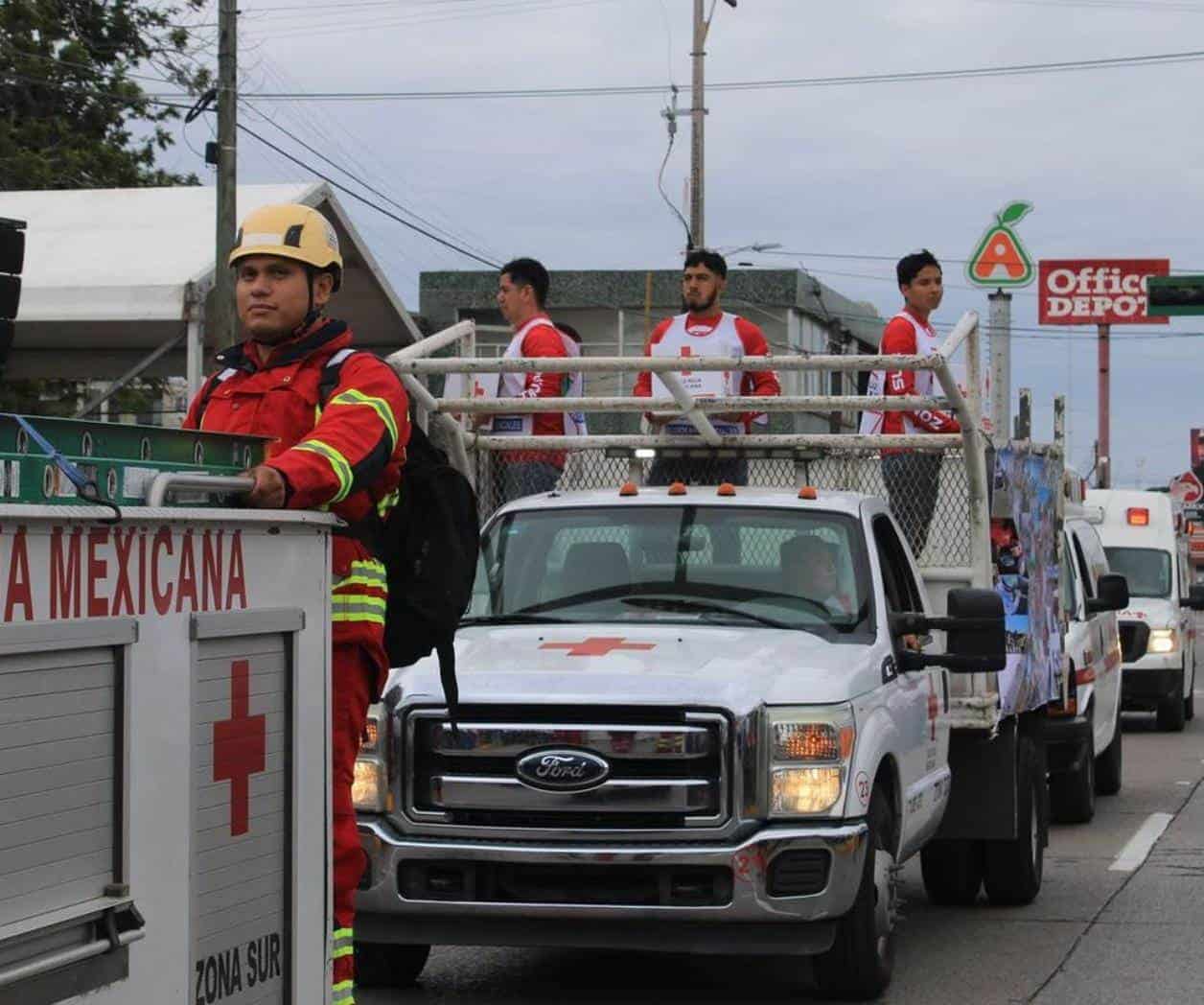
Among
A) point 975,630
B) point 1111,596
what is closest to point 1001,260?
point 1111,596

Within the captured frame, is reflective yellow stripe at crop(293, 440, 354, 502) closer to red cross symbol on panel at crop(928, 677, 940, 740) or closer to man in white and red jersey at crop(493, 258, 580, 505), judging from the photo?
red cross symbol on panel at crop(928, 677, 940, 740)

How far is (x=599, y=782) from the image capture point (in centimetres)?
745

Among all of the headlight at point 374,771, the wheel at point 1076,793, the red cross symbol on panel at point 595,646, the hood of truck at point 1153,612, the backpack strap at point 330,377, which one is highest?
the backpack strap at point 330,377

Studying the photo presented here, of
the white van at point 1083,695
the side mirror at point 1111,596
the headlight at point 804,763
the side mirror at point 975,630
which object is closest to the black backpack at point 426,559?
the headlight at point 804,763

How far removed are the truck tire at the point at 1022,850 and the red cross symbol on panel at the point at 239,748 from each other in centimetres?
638

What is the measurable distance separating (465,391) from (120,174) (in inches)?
1014

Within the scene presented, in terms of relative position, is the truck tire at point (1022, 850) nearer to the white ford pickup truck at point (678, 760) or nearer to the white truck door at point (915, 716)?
the white truck door at point (915, 716)

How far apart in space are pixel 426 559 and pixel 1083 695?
9.03 m

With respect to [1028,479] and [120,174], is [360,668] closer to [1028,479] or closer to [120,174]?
[1028,479]

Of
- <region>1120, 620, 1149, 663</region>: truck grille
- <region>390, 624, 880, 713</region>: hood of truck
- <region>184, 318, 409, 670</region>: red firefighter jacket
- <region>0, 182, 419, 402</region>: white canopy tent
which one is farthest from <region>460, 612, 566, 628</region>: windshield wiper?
<region>1120, 620, 1149, 663</region>: truck grille

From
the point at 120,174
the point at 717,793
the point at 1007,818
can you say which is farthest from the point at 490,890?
the point at 120,174

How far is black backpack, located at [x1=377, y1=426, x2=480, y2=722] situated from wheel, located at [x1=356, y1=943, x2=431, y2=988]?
121 inches

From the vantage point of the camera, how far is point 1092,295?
65.1 meters

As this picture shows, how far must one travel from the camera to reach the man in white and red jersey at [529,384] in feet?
35.0
